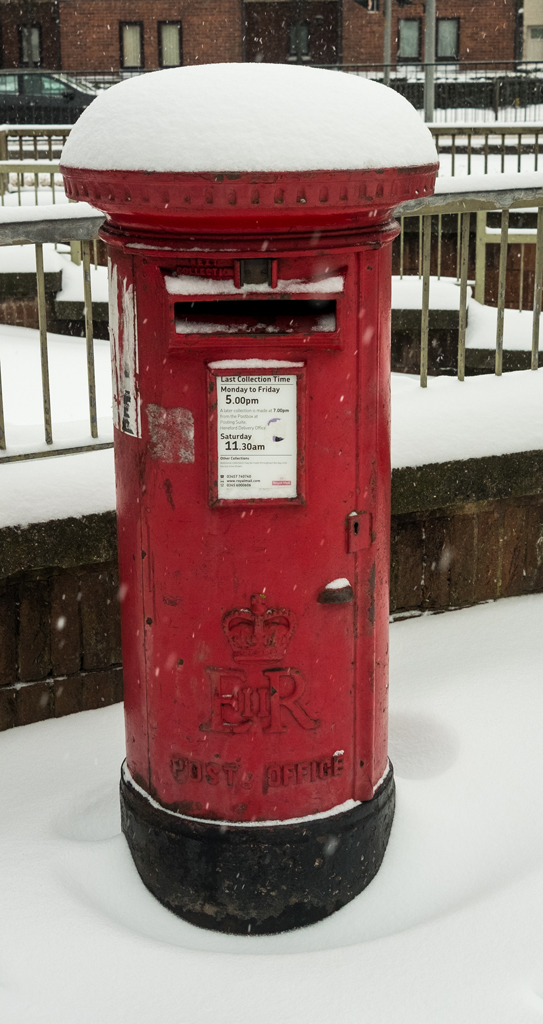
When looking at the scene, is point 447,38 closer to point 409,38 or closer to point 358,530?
point 409,38

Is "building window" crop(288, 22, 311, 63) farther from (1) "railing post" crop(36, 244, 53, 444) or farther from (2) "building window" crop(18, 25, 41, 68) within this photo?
(1) "railing post" crop(36, 244, 53, 444)

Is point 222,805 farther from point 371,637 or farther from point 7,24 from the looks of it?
point 7,24

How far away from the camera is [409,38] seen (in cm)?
3291

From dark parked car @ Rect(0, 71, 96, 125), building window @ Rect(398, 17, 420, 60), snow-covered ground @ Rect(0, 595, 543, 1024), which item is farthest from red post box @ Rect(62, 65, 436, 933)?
building window @ Rect(398, 17, 420, 60)

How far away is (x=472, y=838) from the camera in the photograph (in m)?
3.00

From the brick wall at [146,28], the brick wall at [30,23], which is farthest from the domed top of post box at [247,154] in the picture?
the brick wall at [30,23]

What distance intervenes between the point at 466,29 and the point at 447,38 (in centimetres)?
67

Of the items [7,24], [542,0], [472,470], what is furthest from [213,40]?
[472,470]

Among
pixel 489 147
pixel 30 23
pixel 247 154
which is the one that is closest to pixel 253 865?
pixel 247 154

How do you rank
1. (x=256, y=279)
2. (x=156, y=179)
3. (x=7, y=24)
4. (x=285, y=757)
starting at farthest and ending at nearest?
(x=7, y=24) < (x=285, y=757) < (x=256, y=279) < (x=156, y=179)

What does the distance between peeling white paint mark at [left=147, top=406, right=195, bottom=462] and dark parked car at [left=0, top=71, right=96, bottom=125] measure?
23.5 m

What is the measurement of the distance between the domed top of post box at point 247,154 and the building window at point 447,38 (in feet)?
108

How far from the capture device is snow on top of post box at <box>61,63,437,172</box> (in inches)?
83.2

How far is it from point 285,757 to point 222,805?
0.67 feet
